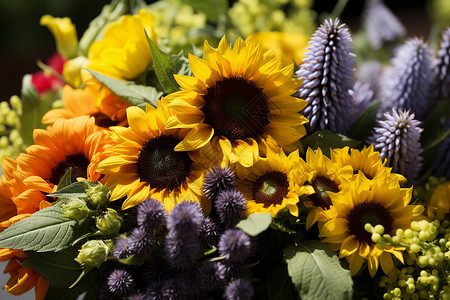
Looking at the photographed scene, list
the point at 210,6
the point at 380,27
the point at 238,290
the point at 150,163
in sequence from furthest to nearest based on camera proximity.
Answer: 1. the point at 380,27
2. the point at 210,6
3. the point at 150,163
4. the point at 238,290

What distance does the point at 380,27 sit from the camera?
115 cm

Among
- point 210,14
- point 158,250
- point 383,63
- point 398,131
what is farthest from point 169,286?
point 383,63

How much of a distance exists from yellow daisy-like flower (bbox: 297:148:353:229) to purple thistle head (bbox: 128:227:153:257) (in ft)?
0.62

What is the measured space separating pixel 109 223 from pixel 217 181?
0.43 feet

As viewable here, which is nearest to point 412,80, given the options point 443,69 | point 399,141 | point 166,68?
point 443,69

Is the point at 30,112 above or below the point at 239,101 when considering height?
below

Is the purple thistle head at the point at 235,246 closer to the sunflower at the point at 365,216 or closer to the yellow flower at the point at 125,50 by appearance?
the sunflower at the point at 365,216

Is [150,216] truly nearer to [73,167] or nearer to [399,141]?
[73,167]

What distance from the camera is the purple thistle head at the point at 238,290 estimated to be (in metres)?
0.45

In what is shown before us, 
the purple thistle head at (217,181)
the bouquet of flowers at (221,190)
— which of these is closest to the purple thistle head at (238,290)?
the bouquet of flowers at (221,190)

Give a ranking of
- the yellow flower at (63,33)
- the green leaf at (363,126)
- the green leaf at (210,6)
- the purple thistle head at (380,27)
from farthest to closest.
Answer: the purple thistle head at (380,27)
the green leaf at (210,6)
the yellow flower at (63,33)
the green leaf at (363,126)

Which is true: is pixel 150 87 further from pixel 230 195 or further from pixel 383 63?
pixel 383 63

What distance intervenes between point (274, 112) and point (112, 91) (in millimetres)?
226

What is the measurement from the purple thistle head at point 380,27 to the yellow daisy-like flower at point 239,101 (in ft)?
2.25
